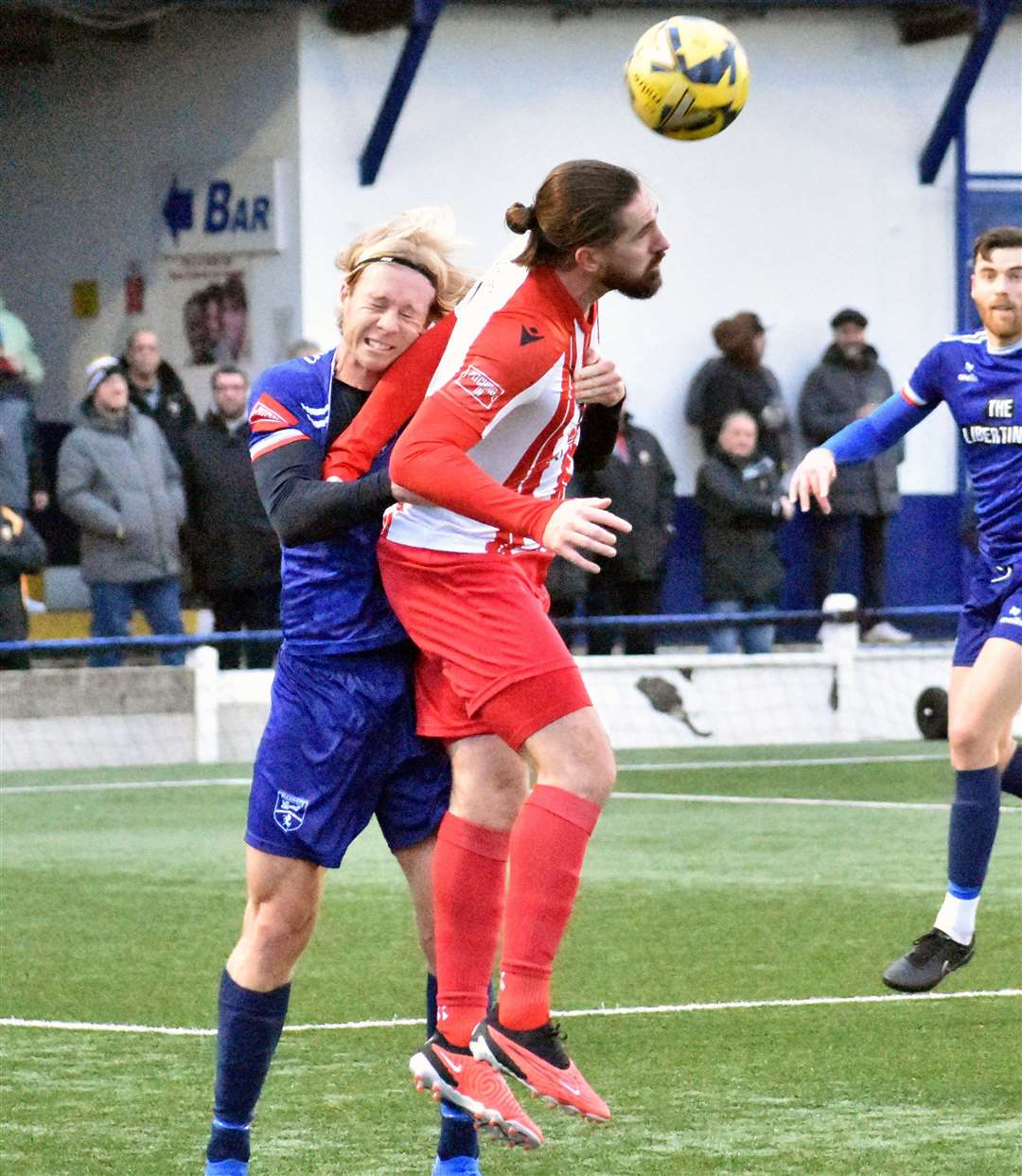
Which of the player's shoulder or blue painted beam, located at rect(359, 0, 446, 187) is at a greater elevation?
blue painted beam, located at rect(359, 0, 446, 187)

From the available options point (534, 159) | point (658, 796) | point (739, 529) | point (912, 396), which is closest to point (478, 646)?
point (912, 396)

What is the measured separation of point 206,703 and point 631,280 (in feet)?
30.9

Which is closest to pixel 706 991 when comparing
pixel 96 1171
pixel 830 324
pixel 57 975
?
pixel 57 975

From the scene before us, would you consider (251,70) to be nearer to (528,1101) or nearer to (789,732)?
(789,732)

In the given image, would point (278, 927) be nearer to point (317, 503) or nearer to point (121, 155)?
point (317, 503)

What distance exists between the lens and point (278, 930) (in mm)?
4953

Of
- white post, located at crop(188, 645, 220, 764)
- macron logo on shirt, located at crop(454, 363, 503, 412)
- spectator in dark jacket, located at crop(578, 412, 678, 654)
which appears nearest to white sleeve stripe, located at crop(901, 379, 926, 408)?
macron logo on shirt, located at crop(454, 363, 503, 412)

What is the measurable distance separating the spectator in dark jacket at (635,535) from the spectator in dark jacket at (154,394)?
2.36 metres

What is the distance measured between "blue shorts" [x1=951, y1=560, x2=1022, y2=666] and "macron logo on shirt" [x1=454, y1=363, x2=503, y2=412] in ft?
10.1

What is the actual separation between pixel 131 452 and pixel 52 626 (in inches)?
83.8

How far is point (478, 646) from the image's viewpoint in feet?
16.2

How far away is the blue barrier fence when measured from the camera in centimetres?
1341

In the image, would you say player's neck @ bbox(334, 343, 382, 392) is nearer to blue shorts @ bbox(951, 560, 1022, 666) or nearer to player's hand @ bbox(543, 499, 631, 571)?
player's hand @ bbox(543, 499, 631, 571)

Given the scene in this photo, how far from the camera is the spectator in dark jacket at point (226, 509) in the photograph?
1420cm
